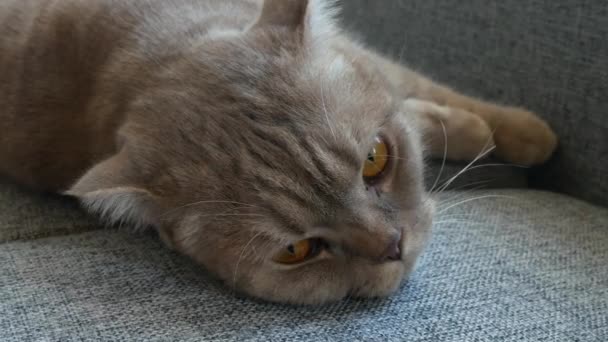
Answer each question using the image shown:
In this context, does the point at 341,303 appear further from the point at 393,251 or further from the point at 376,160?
the point at 376,160

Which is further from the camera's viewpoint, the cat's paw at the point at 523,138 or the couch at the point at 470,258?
the cat's paw at the point at 523,138

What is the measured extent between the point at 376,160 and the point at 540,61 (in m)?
0.72

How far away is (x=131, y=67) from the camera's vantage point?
1.28 metres

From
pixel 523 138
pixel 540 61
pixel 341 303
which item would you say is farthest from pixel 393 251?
pixel 540 61

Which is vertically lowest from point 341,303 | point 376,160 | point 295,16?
point 341,303

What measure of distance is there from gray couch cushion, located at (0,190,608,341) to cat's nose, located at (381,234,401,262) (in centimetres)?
8

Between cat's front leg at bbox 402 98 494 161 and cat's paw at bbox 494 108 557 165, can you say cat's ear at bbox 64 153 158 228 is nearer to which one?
cat's front leg at bbox 402 98 494 161

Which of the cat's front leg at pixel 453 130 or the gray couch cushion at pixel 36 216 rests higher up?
the cat's front leg at pixel 453 130

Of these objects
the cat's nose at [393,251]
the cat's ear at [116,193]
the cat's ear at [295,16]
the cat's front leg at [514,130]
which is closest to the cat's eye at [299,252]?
the cat's nose at [393,251]

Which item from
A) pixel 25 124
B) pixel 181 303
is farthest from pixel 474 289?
pixel 25 124

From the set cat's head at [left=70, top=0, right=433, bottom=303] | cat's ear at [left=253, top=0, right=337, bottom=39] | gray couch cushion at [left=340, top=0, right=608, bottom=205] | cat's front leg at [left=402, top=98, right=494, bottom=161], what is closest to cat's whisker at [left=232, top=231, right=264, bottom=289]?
cat's head at [left=70, top=0, right=433, bottom=303]

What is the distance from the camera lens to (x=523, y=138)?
151cm

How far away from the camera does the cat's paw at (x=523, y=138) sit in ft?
4.95

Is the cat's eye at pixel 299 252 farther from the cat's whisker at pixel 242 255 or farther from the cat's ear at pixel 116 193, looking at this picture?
the cat's ear at pixel 116 193
